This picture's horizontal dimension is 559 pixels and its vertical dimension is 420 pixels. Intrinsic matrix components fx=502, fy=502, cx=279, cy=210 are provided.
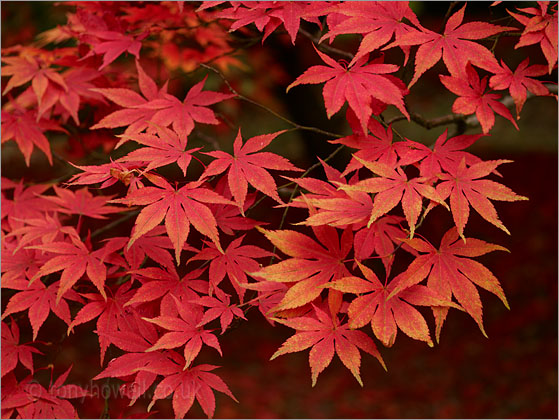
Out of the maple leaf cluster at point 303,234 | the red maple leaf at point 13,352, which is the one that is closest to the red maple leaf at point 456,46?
the maple leaf cluster at point 303,234

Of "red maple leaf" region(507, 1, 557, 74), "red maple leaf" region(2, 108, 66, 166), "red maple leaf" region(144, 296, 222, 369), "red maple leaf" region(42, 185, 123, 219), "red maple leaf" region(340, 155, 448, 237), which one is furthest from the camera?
"red maple leaf" region(2, 108, 66, 166)

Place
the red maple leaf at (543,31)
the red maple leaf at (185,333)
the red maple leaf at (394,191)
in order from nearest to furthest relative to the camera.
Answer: the red maple leaf at (394,191) → the red maple leaf at (185,333) → the red maple leaf at (543,31)

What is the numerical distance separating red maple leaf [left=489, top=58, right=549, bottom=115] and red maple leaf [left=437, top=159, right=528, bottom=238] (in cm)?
25

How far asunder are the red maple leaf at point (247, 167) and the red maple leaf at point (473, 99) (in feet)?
1.33

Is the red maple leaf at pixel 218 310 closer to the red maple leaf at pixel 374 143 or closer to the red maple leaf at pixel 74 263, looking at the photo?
the red maple leaf at pixel 74 263

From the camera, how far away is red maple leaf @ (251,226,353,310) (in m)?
0.93

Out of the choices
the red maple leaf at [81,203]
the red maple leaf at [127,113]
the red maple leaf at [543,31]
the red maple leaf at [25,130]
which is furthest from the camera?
the red maple leaf at [25,130]

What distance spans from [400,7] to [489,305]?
3870mm

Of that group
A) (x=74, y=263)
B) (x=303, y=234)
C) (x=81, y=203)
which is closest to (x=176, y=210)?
(x=303, y=234)

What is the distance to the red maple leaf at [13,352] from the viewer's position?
1322 mm

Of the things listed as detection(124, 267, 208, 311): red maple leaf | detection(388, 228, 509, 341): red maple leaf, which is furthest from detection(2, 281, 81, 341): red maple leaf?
detection(388, 228, 509, 341): red maple leaf

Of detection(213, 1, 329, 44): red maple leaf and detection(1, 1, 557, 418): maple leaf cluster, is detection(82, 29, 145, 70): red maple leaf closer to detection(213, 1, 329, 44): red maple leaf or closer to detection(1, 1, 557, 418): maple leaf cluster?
detection(1, 1, 557, 418): maple leaf cluster

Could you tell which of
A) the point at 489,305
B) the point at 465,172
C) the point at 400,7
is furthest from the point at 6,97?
the point at 489,305

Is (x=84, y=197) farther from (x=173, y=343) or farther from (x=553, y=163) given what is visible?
(x=553, y=163)
